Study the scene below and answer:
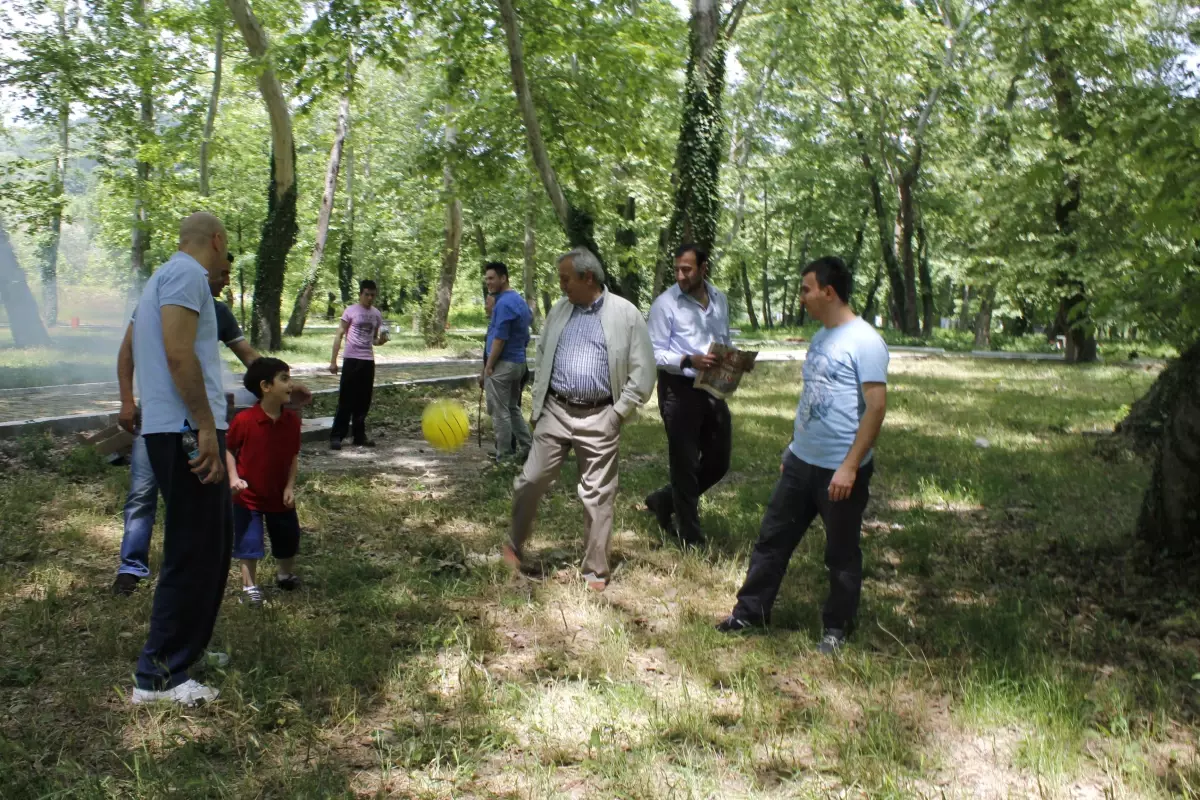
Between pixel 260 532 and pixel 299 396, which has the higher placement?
pixel 299 396

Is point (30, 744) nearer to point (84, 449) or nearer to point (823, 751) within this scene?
point (823, 751)

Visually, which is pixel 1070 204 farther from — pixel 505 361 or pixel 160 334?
pixel 160 334

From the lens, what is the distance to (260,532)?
5625 millimetres

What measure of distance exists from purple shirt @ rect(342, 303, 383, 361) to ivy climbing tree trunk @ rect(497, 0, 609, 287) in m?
2.95

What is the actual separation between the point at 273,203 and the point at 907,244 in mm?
23449

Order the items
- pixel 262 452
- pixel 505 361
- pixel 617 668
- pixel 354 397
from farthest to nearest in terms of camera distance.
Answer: pixel 354 397
pixel 505 361
pixel 262 452
pixel 617 668

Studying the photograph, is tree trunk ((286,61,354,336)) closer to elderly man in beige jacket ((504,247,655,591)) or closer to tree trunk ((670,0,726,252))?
tree trunk ((670,0,726,252))

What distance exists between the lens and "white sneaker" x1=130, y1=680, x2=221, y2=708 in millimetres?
4129

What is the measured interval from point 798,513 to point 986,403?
12.0 metres

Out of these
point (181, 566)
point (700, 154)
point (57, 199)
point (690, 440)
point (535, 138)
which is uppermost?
point (700, 154)

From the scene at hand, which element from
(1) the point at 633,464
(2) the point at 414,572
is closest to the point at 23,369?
(1) the point at 633,464

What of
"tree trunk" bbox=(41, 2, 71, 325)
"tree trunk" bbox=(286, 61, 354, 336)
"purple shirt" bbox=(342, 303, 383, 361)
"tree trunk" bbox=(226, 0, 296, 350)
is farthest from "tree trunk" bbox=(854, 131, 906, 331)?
"purple shirt" bbox=(342, 303, 383, 361)

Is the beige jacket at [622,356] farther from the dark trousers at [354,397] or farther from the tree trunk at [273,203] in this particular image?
the tree trunk at [273,203]

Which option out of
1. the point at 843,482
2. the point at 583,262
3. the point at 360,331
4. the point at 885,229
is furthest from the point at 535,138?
the point at 885,229
